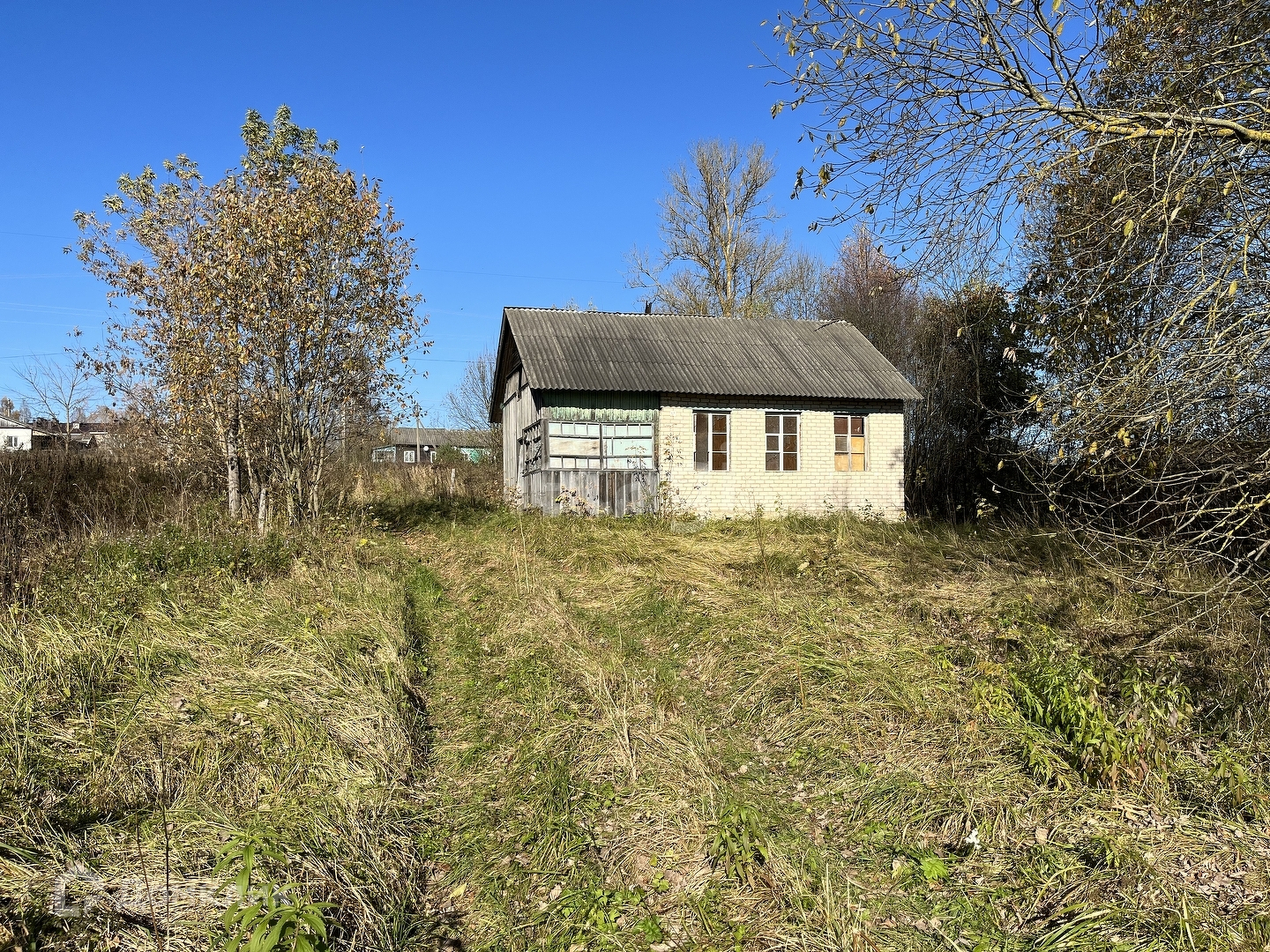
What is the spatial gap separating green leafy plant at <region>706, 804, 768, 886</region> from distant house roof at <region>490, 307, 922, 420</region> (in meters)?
13.1

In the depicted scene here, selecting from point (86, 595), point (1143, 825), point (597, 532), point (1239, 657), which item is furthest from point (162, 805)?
point (597, 532)

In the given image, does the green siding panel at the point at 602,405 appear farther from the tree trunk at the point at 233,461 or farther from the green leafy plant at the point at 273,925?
the green leafy plant at the point at 273,925

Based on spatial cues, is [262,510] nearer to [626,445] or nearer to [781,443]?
[626,445]

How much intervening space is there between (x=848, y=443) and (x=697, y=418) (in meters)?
3.85

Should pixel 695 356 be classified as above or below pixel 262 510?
above

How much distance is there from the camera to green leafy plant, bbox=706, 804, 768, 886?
144 inches

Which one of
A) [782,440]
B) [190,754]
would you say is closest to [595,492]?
[782,440]

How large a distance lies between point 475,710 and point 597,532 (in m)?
7.58

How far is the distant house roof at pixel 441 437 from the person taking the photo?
3631 cm

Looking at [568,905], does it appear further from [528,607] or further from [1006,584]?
[1006,584]

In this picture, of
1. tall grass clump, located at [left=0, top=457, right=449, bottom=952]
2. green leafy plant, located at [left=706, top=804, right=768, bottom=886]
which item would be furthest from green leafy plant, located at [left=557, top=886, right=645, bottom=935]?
tall grass clump, located at [left=0, top=457, right=449, bottom=952]

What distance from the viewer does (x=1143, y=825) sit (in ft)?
12.7

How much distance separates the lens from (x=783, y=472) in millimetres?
18250

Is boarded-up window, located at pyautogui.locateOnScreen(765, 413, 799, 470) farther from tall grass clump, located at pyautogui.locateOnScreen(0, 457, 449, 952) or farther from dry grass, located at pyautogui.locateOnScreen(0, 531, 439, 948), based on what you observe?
dry grass, located at pyautogui.locateOnScreen(0, 531, 439, 948)
